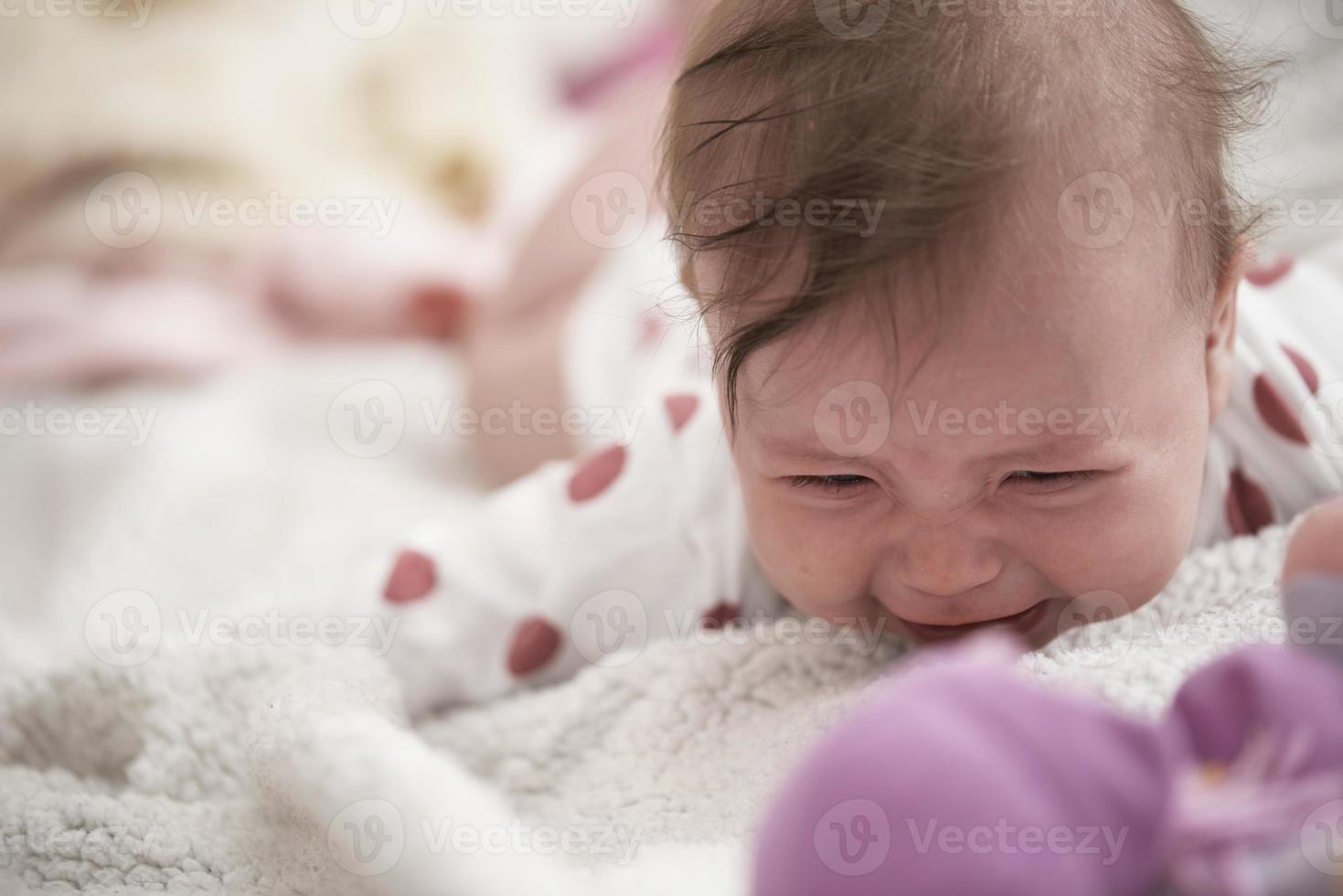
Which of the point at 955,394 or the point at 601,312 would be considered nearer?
the point at 955,394

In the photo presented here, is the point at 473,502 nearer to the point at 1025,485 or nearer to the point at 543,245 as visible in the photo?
the point at 543,245

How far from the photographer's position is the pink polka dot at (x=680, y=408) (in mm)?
1216

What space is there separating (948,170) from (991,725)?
367 mm

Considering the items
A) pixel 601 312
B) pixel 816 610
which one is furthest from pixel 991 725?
pixel 601 312

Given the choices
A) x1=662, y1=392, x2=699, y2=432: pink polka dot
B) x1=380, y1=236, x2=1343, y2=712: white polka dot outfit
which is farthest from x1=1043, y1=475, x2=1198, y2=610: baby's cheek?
x1=662, y1=392, x2=699, y2=432: pink polka dot

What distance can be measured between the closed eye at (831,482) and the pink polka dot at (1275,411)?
429 mm

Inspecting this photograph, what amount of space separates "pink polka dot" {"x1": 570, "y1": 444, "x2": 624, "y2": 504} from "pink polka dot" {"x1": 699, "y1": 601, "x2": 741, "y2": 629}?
0.51 feet

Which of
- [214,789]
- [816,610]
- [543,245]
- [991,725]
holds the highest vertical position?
[543,245]

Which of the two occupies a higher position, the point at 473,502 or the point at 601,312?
the point at 601,312

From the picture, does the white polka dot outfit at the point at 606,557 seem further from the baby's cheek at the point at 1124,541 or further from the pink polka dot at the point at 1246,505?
the baby's cheek at the point at 1124,541

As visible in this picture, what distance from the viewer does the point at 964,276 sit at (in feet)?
2.49

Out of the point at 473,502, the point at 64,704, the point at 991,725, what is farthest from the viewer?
the point at 473,502

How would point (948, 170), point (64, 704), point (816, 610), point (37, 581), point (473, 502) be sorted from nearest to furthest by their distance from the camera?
point (948, 170) → point (816, 610) → point (64, 704) → point (37, 581) → point (473, 502)

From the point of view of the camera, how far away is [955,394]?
0.78m
